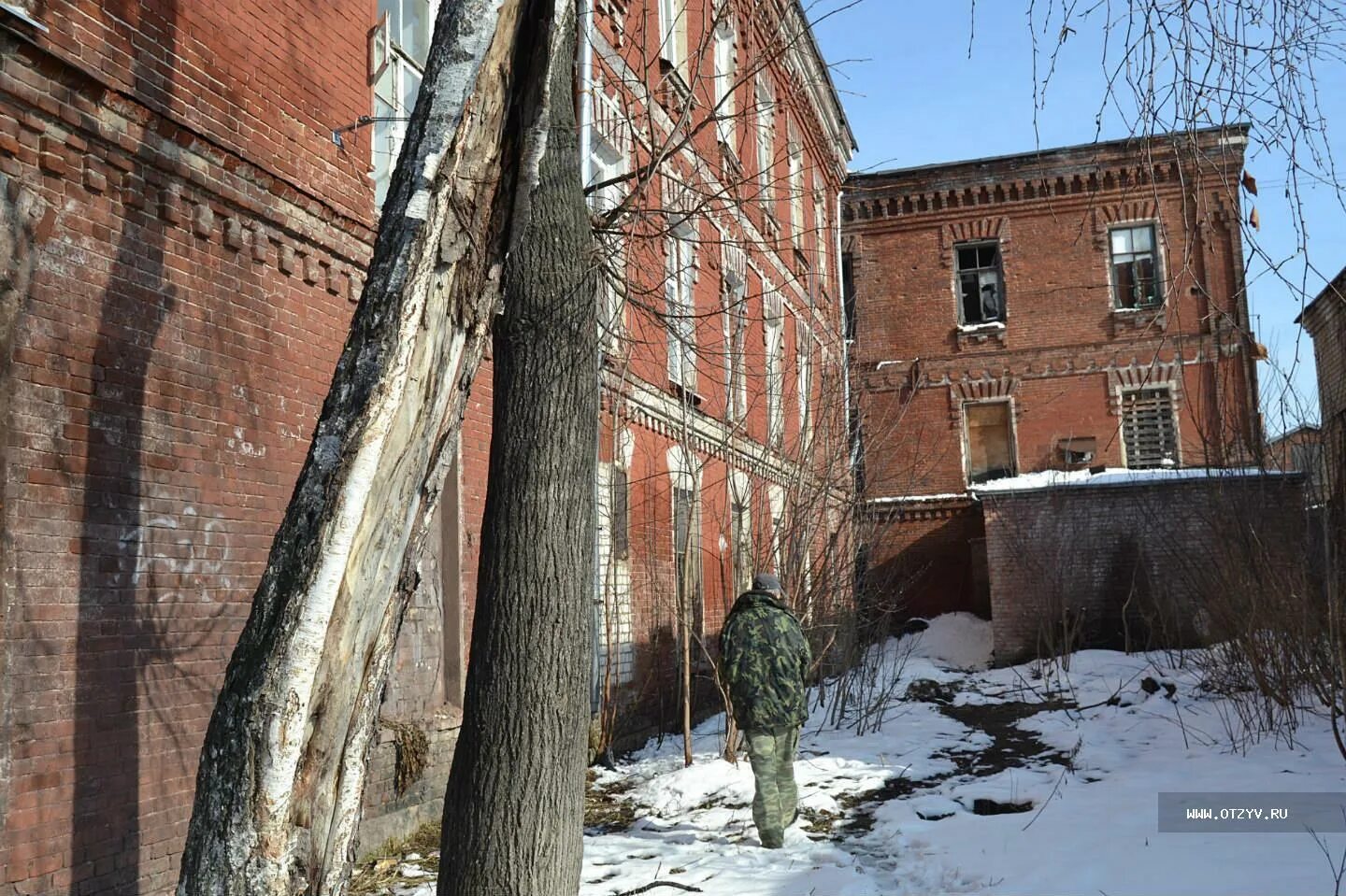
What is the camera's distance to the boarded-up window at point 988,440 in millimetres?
24469

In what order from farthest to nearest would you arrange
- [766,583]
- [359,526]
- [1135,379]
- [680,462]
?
[1135,379], [680,462], [766,583], [359,526]

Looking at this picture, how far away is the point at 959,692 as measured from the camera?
597 inches

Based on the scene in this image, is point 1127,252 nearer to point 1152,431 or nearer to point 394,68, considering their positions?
point 1152,431

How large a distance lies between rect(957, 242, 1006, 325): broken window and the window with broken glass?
60.7ft

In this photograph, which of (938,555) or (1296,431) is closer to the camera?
(1296,431)

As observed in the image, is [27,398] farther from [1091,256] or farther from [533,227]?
[1091,256]

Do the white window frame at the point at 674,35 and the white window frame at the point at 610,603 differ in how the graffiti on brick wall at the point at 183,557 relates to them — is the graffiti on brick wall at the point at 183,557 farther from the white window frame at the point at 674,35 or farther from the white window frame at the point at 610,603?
the white window frame at the point at 674,35

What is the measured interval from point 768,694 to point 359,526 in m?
4.79

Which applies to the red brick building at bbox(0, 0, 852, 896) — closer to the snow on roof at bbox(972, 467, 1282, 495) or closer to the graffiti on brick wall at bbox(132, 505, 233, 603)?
the graffiti on brick wall at bbox(132, 505, 233, 603)

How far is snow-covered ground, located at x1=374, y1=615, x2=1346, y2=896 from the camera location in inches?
235

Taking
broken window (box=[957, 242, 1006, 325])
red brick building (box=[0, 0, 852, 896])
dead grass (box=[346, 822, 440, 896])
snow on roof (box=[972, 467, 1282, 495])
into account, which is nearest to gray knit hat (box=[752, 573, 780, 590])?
red brick building (box=[0, 0, 852, 896])

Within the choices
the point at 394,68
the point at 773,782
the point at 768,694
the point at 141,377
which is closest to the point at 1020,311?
the point at 394,68

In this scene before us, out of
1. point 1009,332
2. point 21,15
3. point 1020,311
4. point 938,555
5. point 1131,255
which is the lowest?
point 938,555

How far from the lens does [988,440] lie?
24656mm
